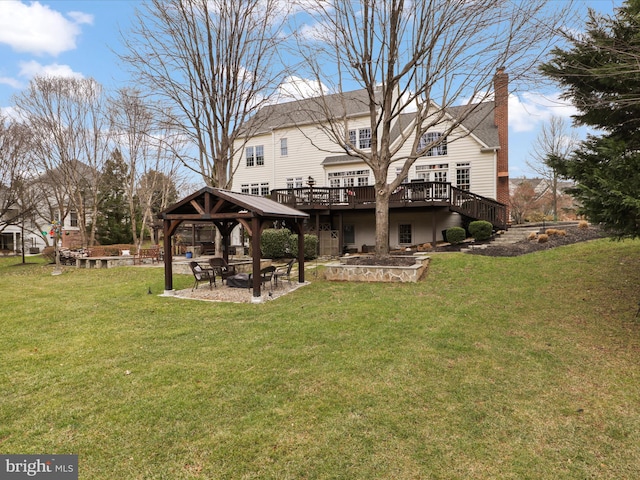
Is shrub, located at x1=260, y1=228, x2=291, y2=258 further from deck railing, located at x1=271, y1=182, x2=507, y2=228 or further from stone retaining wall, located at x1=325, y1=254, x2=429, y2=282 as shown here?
stone retaining wall, located at x1=325, y1=254, x2=429, y2=282

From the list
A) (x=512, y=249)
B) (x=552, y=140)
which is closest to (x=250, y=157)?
(x=512, y=249)

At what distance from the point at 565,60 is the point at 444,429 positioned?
23.6 feet

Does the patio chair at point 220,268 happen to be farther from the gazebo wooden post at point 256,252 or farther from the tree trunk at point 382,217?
the tree trunk at point 382,217

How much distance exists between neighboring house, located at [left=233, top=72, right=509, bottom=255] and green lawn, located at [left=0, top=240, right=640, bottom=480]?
887cm

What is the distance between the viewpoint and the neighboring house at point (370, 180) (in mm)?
16719

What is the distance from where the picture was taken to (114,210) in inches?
1260

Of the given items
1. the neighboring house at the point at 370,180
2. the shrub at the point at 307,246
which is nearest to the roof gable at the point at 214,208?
the shrub at the point at 307,246

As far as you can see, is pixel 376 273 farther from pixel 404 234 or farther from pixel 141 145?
pixel 141 145

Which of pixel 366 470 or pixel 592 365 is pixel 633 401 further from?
pixel 366 470

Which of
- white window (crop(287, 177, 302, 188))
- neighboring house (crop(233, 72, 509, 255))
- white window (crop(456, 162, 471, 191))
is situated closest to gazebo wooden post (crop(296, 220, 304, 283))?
neighboring house (crop(233, 72, 509, 255))

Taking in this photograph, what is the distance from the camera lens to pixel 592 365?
4.95 metres

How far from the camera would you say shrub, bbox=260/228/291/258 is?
637 inches

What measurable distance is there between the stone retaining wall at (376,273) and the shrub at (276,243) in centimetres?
524

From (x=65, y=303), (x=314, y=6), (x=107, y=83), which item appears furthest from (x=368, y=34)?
(x=107, y=83)
